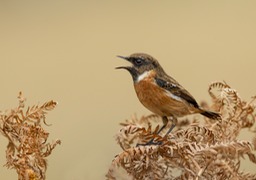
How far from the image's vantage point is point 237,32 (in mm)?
4129

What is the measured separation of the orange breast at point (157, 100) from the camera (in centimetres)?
200

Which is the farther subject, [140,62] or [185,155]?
[140,62]

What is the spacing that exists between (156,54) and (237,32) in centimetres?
60

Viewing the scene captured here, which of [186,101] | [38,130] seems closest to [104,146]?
[186,101]

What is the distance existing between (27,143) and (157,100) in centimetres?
59

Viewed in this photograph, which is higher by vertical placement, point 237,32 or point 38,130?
point 237,32

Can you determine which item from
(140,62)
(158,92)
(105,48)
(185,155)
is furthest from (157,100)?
(105,48)

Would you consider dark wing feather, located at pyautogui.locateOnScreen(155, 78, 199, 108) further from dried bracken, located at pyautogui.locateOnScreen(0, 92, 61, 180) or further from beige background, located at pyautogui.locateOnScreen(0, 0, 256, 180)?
beige background, located at pyautogui.locateOnScreen(0, 0, 256, 180)

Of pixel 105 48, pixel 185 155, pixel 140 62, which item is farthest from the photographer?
pixel 105 48

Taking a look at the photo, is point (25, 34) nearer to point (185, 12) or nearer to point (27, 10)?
point (27, 10)

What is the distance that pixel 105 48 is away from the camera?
4086 mm

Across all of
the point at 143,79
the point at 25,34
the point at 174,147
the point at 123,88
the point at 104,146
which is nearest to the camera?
the point at 174,147

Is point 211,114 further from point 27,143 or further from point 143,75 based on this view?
point 27,143

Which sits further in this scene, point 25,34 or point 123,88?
point 25,34
